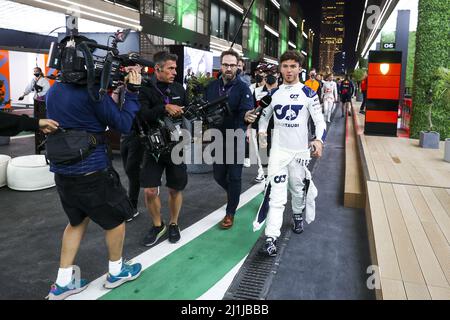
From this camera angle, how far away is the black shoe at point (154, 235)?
13.6 feet

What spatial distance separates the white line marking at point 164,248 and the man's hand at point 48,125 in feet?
4.51

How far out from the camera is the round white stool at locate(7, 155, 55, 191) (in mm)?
6133

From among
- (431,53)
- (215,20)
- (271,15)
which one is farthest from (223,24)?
(431,53)

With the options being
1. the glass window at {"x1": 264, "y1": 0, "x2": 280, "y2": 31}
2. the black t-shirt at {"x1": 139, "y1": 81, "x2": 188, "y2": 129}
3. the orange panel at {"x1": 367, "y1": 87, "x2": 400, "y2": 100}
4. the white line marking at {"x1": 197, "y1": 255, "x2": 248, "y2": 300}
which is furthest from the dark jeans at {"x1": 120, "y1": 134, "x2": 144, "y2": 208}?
the glass window at {"x1": 264, "y1": 0, "x2": 280, "y2": 31}

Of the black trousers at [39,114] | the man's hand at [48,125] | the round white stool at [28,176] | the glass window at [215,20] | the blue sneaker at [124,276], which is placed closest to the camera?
the man's hand at [48,125]

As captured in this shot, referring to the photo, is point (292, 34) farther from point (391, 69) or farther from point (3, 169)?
point (3, 169)

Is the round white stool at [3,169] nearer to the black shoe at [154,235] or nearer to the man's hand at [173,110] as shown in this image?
the black shoe at [154,235]

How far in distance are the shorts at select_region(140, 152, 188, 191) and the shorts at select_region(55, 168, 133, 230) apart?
106 centimetres

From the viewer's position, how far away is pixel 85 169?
282 cm

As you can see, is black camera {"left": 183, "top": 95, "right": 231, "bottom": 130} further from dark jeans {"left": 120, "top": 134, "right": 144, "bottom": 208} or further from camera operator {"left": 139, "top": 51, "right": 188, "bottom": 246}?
dark jeans {"left": 120, "top": 134, "right": 144, "bottom": 208}

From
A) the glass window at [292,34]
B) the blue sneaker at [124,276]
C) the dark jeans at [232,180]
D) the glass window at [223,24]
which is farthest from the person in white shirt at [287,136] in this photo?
the glass window at [292,34]
